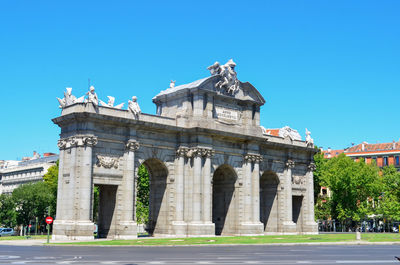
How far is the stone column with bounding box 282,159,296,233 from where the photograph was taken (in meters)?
62.8

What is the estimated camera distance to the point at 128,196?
47.9 metres

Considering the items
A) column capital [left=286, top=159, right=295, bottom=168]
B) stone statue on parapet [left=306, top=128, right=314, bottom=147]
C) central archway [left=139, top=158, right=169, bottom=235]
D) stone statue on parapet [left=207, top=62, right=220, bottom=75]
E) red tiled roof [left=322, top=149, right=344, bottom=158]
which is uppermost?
stone statue on parapet [left=207, top=62, right=220, bottom=75]

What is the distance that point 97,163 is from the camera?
46875 mm

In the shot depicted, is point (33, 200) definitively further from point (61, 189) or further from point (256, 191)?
point (256, 191)

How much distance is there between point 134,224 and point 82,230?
532 cm

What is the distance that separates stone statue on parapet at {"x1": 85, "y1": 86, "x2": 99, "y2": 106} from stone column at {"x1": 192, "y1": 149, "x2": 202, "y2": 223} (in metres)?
12.0

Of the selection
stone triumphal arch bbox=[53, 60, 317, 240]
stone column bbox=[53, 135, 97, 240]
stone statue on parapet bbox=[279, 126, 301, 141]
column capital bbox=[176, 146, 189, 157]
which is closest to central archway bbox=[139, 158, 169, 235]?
stone triumphal arch bbox=[53, 60, 317, 240]

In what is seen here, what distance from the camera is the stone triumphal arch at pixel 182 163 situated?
4606cm

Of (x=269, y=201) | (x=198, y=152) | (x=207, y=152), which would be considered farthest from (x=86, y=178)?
(x=269, y=201)

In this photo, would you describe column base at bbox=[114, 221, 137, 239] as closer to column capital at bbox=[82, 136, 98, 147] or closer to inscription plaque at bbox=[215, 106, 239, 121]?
column capital at bbox=[82, 136, 98, 147]

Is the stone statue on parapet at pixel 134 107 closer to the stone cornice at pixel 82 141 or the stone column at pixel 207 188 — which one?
the stone cornice at pixel 82 141

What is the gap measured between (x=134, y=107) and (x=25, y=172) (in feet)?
310

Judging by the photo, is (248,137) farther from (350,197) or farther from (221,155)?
(350,197)

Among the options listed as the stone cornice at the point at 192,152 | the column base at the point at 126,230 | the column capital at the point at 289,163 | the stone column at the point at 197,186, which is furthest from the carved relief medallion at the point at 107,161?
the column capital at the point at 289,163
